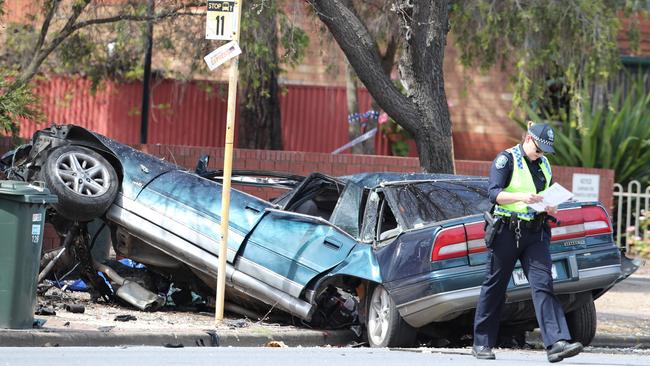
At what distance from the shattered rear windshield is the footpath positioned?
127 centimetres

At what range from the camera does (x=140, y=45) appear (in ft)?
61.3

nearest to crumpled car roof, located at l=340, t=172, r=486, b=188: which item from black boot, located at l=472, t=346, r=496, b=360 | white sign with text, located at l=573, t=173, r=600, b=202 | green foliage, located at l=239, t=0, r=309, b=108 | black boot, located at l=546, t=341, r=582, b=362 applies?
black boot, located at l=472, t=346, r=496, b=360

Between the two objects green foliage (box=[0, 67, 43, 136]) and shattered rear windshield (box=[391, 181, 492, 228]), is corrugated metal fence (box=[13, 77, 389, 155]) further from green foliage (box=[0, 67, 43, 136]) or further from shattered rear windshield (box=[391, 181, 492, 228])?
shattered rear windshield (box=[391, 181, 492, 228])

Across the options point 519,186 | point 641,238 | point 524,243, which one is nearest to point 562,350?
point 524,243

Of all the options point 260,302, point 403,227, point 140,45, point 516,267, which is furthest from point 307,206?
point 140,45

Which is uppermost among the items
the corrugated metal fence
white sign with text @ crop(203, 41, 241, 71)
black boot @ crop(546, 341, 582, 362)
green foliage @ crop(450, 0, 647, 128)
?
green foliage @ crop(450, 0, 647, 128)

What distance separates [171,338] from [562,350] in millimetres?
2833

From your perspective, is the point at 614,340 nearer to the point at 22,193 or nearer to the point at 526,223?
the point at 526,223

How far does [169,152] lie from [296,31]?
2470mm

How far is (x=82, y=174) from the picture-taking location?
10.0 metres

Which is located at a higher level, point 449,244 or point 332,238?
point 449,244

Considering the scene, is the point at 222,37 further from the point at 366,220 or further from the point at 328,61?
the point at 328,61

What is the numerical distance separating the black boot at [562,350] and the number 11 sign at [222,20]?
3.74 metres

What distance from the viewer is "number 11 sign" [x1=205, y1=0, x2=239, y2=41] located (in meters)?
9.69
